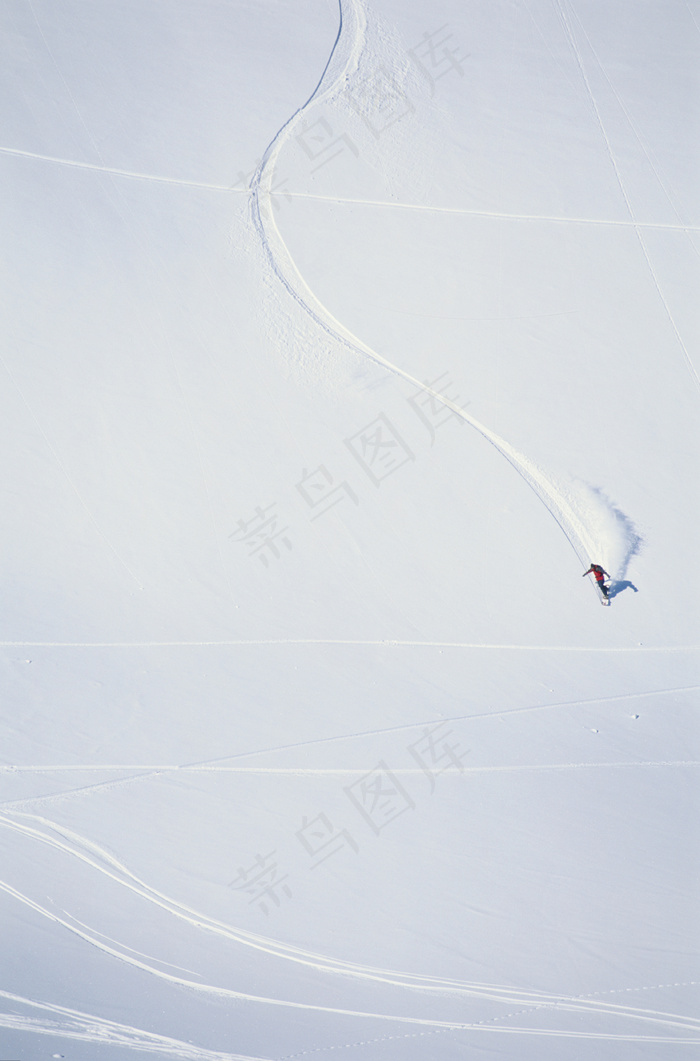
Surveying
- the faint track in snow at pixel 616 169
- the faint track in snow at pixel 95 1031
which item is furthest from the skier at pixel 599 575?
the faint track in snow at pixel 95 1031

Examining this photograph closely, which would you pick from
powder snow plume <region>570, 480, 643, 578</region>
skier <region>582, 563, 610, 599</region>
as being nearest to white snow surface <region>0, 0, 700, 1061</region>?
powder snow plume <region>570, 480, 643, 578</region>

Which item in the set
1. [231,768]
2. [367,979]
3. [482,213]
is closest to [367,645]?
[231,768]

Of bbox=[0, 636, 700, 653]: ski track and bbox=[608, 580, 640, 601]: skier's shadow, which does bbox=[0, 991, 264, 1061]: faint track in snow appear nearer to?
bbox=[0, 636, 700, 653]: ski track

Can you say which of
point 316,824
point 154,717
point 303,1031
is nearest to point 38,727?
point 154,717

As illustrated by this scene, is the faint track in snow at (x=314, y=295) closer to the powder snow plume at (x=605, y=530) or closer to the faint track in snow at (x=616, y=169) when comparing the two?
the powder snow plume at (x=605, y=530)

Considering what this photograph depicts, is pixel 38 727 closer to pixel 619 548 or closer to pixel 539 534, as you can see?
pixel 539 534
